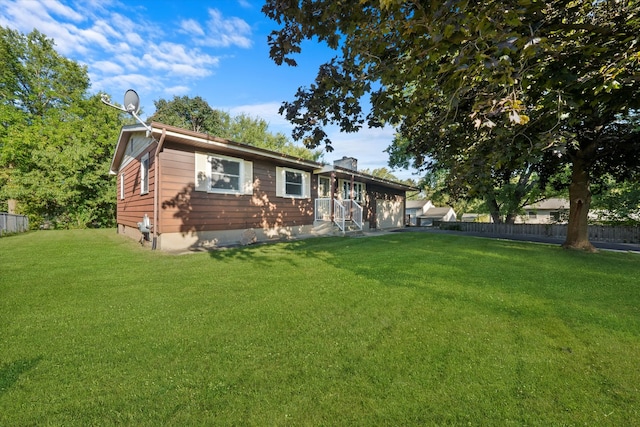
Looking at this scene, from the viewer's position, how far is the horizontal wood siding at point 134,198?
27.4 ft

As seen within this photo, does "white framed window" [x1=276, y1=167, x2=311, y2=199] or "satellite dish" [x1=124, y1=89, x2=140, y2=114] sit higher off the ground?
"satellite dish" [x1=124, y1=89, x2=140, y2=114]

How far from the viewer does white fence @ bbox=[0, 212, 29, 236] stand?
1084cm

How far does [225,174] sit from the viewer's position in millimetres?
9094

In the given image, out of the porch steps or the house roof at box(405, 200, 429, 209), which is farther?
the house roof at box(405, 200, 429, 209)

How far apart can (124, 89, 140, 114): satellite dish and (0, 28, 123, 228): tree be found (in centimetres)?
1169

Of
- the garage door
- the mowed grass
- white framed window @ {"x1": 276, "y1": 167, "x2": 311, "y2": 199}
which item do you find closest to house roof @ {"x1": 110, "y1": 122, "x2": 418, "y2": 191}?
white framed window @ {"x1": 276, "y1": 167, "x2": 311, "y2": 199}

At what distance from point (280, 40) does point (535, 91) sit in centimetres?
406

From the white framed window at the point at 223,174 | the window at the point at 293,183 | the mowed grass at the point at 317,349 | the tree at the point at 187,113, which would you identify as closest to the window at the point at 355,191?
the window at the point at 293,183

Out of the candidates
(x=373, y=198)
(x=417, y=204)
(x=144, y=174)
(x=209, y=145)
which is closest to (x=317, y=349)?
(x=209, y=145)

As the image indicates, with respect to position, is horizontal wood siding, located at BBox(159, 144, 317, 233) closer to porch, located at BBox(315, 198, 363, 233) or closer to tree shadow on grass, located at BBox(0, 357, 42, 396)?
porch, located at BBox(315, 198, 363, 233)

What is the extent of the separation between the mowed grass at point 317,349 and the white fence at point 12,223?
9.39 meters

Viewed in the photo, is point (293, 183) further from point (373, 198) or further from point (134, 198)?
point (373, 198)

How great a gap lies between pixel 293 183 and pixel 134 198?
6.06m

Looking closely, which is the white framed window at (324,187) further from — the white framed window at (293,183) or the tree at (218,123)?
the tree at (218,123)
